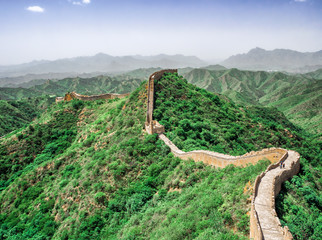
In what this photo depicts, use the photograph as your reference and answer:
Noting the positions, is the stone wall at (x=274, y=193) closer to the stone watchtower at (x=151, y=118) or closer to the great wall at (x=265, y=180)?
the great wall at (x=265, y=180)

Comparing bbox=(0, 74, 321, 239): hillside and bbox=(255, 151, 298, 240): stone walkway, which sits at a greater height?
bbox=(255, 151, 298, 240): stone walkway

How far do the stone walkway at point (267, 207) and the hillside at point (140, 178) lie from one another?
73cm

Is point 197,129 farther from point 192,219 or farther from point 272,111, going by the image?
point 272,111

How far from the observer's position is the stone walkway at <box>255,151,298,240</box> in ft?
29.0

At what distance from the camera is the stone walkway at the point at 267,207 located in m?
8.84

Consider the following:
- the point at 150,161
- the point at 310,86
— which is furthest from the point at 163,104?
the point at 310,86

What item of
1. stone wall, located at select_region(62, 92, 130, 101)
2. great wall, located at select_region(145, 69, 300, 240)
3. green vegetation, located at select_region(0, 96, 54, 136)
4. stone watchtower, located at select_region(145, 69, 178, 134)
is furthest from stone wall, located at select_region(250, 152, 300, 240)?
green vegetation, located at select_region(0, 96, 54, 136)

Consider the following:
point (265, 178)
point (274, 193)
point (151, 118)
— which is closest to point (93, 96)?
point (151, 118)

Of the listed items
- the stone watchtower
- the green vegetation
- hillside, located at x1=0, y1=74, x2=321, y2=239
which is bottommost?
the green vegetation

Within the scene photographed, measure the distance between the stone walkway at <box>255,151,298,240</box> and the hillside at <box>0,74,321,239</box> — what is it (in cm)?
73

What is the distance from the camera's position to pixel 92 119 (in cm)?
4400

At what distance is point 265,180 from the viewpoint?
488 inches

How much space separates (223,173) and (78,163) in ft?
71.8

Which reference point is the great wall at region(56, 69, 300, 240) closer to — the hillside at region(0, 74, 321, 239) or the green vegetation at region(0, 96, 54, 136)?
the hillside at region(0, 74, 321, 239)
